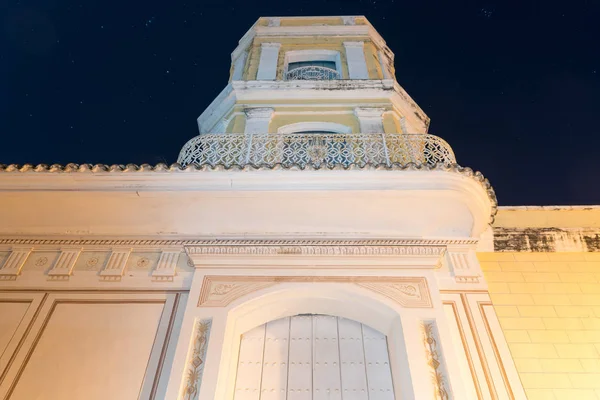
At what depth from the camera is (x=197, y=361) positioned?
414 centimetres

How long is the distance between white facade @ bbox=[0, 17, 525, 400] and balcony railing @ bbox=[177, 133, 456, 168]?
0.04 metres

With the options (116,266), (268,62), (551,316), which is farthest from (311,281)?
(268,62)

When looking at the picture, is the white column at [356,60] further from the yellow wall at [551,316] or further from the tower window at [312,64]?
the yellow wall at [551,316]

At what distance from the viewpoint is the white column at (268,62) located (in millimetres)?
9062

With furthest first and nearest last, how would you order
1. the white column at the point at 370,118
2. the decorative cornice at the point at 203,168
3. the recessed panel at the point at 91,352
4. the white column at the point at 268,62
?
the white column at the point at 268,62
the white column at the point at 370,118
the decorative cornice at the point at 203,168
the recessed panel at the point at 91,352

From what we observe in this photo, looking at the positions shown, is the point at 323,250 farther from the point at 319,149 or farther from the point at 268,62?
the point at 268,62

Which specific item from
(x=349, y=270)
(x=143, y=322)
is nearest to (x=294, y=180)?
(x=349, y=270)

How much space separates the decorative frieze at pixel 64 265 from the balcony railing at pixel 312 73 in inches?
231

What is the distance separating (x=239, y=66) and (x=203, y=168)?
5.59 m

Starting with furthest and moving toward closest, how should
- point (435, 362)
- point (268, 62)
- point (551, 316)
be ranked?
point (268, 62) → point (551, 316) → point (435, 362)

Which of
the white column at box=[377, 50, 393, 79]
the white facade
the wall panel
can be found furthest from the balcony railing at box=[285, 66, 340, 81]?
the wall panel

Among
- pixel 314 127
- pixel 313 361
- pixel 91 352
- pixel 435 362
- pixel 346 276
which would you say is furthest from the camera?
pixel 314 127

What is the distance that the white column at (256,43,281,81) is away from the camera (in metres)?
9.06

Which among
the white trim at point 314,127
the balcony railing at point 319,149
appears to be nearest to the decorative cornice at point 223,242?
the balcony railing at point 319,149
